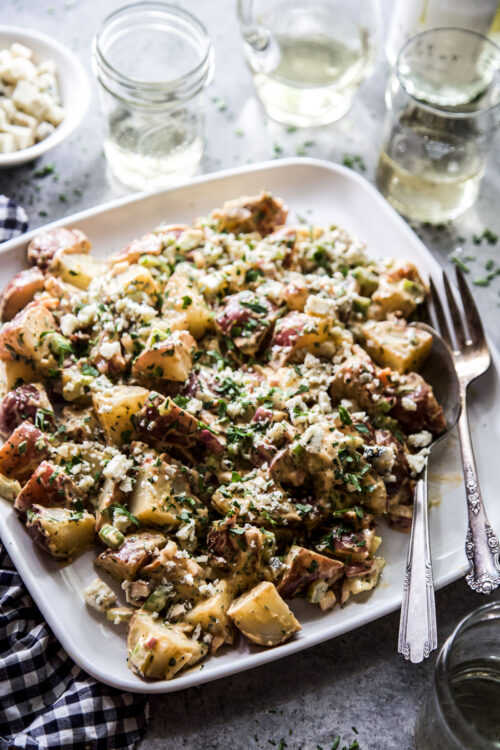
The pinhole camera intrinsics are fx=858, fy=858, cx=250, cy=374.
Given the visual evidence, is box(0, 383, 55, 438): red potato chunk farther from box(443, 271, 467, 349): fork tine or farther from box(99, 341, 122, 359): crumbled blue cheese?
box(443, 271, 467, 349): fork tine

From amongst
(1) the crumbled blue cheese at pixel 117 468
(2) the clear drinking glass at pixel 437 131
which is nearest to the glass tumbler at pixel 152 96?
(2) the clear drinking glass at pixel 437 131

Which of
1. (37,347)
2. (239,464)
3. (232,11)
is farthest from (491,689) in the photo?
(232,11)

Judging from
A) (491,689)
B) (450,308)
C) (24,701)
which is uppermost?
(450,308)

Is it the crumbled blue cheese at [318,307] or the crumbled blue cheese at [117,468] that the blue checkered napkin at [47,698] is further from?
the crumbled blue cheese at [318,307]

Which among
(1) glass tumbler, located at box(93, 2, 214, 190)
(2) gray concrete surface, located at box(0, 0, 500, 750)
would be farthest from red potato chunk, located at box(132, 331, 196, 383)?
(1) glass tumbler, located at box(93, 2, 214, 190)

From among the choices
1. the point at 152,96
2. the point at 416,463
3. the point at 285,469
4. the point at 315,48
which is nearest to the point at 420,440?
the point at 416,463

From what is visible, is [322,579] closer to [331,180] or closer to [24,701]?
[24,701]
